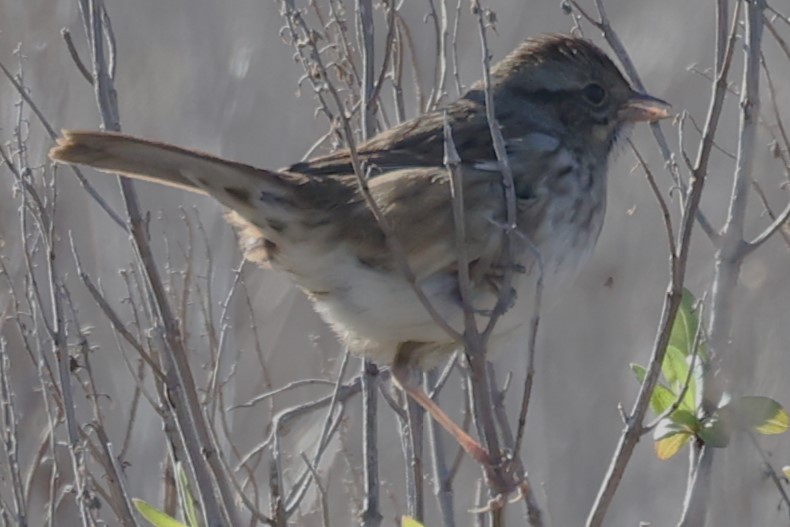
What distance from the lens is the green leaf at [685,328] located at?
268 cm

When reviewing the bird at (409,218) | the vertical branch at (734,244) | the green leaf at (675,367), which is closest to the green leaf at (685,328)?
the green leaf at (675,367)

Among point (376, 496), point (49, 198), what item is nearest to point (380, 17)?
point (49, 198)

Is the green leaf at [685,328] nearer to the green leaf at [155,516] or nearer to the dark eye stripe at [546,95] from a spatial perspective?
the dark eye stripe at [546,95]

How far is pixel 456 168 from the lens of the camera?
7.27 ft

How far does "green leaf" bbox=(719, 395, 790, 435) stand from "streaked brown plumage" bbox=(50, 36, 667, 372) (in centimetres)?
47

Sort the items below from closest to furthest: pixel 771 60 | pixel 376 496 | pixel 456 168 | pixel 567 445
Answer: pixel 456 168, pixel 376 496, pixel 771 60, pixel 567 445

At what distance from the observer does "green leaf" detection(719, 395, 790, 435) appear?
2.29 m

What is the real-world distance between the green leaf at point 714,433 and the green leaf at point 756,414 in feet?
0.07

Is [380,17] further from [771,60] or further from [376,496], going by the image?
[376,496]

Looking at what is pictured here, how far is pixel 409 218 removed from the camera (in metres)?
2.73

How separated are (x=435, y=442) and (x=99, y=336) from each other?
10.8 ft

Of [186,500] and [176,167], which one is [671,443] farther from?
[176,167]

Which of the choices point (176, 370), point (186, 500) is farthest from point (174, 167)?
point (186, 500)

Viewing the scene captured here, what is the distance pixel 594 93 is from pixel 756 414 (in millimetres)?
962
